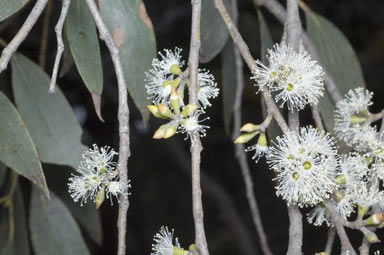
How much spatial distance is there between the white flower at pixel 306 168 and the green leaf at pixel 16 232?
73cm

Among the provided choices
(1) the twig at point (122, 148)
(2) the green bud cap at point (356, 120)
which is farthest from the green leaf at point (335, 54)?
(1) the twig at point (122, 148)

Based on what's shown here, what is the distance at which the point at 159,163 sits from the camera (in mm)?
3111

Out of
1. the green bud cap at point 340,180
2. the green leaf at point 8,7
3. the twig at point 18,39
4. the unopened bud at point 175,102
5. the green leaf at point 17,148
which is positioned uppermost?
the green leaf at point 8,7

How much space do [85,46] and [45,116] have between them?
0.88 ft

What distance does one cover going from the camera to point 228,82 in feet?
5.16

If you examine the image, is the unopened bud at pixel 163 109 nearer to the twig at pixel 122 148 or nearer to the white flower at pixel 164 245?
the twig at pixel 122 148

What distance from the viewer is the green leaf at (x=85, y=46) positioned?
42.1 inches

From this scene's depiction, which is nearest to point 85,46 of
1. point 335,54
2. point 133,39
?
point 133,39

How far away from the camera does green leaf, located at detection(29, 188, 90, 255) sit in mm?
1379

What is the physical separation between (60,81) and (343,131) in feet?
4.90

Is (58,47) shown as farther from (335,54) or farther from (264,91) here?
(335,54)

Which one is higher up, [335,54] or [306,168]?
[335,54]

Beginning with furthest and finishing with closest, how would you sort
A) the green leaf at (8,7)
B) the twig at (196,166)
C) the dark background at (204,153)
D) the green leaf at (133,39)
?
the dark background at (204,153), the green leaf at (133,39), the green leaf at (8,7), the twig at (196,166)

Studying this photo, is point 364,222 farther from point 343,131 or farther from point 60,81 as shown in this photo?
point 60,81
